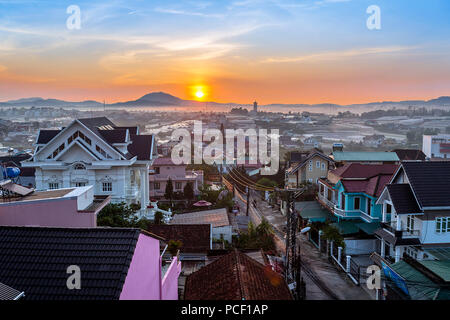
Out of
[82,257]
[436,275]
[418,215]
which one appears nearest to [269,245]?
[418,215]

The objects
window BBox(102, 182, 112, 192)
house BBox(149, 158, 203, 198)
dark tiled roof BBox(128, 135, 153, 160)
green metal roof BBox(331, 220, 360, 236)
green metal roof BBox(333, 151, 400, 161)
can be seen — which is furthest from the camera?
house BBox(149, 158, 203, 198)

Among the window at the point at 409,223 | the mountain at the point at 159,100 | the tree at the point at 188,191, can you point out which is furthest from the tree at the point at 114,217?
the mountain at the point at 159,100

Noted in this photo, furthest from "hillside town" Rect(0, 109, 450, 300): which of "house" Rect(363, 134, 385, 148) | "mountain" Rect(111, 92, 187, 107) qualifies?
"mountain" Rect(111, 92, 187, 107)

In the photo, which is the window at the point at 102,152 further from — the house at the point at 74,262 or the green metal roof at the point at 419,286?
the house at the point at 74,262

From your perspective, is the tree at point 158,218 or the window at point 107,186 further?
the tree at point 158,218

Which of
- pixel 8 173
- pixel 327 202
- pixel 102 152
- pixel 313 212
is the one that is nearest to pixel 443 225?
pixel 327 202

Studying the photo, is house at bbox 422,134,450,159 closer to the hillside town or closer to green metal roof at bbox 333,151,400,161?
the hillside town
